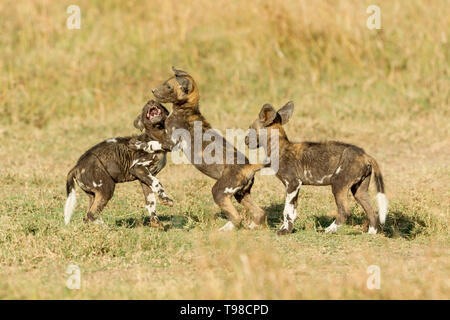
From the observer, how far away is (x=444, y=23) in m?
15.9

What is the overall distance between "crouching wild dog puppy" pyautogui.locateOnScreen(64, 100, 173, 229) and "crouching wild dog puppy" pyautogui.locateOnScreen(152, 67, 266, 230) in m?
0.21

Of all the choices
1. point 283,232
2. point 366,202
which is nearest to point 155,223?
point 283,232

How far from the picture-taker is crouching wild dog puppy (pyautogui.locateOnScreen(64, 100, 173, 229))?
8.77 metres

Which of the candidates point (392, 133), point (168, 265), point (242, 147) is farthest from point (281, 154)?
point (392, 133)

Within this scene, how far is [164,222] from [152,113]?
4.15ft

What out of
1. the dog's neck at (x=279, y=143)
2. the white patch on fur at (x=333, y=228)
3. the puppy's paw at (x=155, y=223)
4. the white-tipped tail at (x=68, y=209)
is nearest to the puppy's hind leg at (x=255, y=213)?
the dog's neck at (x=279, y=143)

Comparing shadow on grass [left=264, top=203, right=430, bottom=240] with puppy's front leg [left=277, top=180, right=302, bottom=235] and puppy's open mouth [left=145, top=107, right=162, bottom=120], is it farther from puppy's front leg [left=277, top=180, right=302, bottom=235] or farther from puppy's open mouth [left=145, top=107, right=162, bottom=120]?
puppy's open mouth [left=145, top=107, right=162, bottom=120]

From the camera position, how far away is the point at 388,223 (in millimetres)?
9445

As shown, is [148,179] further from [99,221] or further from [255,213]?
[255,213]

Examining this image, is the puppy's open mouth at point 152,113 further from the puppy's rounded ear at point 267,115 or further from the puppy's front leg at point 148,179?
the puppy's rounded ear at point 267,115

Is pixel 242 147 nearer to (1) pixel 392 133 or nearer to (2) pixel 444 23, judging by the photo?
(1) pixel 392 133

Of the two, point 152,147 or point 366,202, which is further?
point 152,147

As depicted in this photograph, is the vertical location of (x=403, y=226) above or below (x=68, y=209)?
below

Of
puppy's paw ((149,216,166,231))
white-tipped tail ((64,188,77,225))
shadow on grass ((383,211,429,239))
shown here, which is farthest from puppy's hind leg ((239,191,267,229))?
white-tipped tail ((64,188,77,225))
